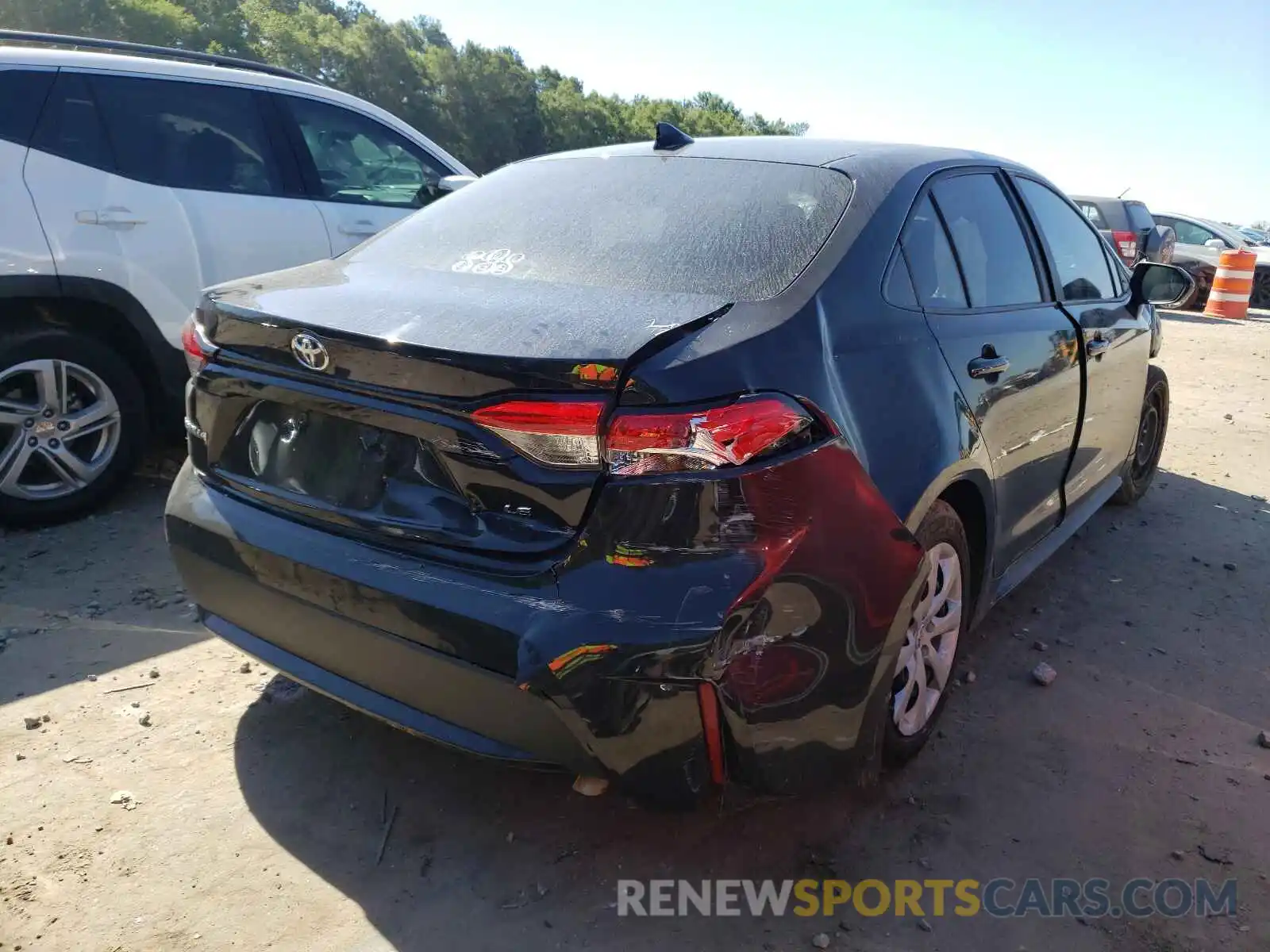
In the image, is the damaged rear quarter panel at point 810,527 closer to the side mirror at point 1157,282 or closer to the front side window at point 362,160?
the side mirror at point 1157,282

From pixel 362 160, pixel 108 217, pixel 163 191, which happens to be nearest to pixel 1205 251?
pixel 362 160

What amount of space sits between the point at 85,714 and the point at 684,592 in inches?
80.0

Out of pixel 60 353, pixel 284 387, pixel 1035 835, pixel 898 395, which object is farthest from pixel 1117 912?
pixel 60 353

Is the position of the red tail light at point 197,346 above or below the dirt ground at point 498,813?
above

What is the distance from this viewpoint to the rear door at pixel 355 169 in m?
4.71

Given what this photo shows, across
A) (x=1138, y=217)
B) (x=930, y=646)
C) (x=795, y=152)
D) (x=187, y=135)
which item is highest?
(x=795, y=152)

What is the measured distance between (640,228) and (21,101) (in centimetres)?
293

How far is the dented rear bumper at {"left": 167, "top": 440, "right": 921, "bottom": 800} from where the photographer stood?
1.78 m

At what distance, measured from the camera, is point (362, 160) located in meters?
4.96

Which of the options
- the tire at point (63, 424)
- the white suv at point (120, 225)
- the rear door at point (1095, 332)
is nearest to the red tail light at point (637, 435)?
the rear door at point (1095, 332)

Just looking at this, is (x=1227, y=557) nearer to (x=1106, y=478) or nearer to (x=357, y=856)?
(x=1106, y=478)

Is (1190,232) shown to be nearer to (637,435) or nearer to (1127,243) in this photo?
(1127,243)

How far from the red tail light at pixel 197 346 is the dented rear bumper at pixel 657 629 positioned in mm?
573

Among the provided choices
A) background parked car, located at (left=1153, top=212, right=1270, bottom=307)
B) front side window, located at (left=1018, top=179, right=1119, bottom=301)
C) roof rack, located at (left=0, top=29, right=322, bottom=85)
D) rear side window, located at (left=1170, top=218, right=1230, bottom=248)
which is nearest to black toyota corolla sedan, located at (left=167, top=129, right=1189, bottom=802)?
front side window, located at (left=1018, top=179, right=1119, bottom=301)
